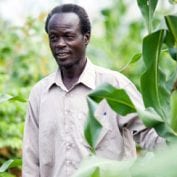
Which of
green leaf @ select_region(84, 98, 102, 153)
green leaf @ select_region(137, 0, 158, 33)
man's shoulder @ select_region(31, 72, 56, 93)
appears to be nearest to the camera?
green leaf @ select_region(84, 98, 102, 153)

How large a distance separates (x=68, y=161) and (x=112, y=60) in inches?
166

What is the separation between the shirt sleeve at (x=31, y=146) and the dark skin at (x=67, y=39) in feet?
0.89

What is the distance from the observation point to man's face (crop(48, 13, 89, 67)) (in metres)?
2.81

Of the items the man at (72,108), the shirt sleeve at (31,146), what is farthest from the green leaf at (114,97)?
the shirt sleeve at (31,146)

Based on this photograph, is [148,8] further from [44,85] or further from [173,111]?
[44,85]

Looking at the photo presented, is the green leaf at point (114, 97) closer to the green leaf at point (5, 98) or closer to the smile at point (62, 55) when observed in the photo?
the smile at point (62, 55)

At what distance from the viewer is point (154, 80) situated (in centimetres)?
246

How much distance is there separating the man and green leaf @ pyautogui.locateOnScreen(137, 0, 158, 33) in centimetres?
37

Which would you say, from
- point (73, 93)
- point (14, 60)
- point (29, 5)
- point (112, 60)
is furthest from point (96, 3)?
point (73, 93)

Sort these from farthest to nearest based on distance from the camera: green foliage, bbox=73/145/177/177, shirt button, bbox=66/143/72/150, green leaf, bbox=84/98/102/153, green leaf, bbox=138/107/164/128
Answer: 1. shirt button, bbox=66/143/72/150
2. green leaf, bbox=84/98/102/153
3. green leaf, bbox=138/107/164/128
4. green foliage, bbox=73/145/177/177

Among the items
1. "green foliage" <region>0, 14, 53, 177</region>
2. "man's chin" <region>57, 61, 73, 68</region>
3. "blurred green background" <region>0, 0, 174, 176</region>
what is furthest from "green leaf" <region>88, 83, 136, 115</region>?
"blurred green background" <region>0, 0, 174, 176</region>

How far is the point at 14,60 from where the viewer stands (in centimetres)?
627

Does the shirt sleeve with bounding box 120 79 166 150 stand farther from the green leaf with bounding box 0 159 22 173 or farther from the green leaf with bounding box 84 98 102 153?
the green leaf with bounding box 0 159 22 173

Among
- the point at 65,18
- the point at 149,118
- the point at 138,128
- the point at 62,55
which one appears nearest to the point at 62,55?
the point at 62,55
